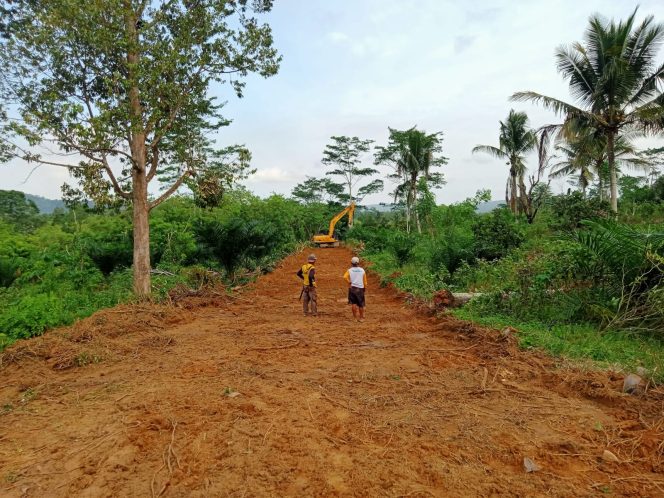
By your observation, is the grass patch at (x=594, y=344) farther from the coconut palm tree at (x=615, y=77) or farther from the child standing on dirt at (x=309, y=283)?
the coconut palm tree at (x=615, y=77)

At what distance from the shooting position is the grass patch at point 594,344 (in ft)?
16.2

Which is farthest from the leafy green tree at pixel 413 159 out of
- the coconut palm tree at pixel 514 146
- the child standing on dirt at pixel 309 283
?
the child standing on dirt at pixel 309 283

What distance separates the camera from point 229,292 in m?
11.8

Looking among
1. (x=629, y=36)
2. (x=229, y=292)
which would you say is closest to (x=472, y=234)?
(x=229, y=292)

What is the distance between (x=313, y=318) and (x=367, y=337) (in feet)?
6.52

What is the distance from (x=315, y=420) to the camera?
12.5ft

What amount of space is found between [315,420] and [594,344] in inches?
160

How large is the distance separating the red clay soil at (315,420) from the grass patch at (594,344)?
0.37m

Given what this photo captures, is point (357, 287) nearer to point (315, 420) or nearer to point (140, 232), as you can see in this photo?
point (315, 420)

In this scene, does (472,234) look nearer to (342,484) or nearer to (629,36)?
(629,36)

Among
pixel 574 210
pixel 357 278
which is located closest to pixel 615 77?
pixel 574 210

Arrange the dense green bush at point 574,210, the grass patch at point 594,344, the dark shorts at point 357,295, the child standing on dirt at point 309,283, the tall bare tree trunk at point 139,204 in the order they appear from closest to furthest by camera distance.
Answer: the grass patch at point 594,344 → the dark shorts at point 357,295 → the child standing on dirt at point 309,283 → the tall bare tree trunk at point 139,204 → the dense green bush at point 574,210

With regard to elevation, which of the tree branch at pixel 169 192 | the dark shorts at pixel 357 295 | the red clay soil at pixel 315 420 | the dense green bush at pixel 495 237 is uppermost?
the tree branch at pixel 169 192

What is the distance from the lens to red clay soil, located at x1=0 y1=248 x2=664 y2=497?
2930 millimetres
